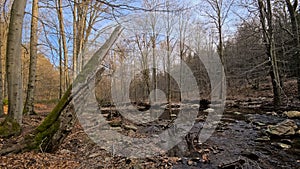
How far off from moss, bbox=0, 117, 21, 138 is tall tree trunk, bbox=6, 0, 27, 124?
8 cm

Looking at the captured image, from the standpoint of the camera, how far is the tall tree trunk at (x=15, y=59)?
382 cm

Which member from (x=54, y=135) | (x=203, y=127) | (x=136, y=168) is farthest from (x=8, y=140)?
(x=203, y=127)

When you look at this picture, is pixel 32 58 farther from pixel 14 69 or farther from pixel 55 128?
pixel 55 128

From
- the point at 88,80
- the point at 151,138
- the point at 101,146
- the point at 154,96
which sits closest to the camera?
the point at 88,80

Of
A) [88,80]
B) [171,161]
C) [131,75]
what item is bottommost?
[171,161]

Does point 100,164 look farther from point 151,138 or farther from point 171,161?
point 151,138

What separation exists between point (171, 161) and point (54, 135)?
217 centimetres

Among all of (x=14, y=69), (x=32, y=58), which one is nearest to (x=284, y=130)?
(x=14, y=69)

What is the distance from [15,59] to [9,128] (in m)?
1.31

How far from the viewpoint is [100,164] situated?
3510mm

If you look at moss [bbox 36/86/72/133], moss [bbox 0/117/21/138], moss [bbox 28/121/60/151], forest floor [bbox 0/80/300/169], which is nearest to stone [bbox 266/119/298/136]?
forest floor [bbox 0/80/300/169]

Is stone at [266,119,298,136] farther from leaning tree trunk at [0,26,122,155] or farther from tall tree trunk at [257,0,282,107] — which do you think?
leaning tree trunk at [0,26,122,155]

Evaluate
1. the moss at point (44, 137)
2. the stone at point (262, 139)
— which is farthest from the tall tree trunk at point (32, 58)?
the stone at point (262, 139)

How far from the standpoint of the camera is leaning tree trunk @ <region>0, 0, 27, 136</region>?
12.5ft
